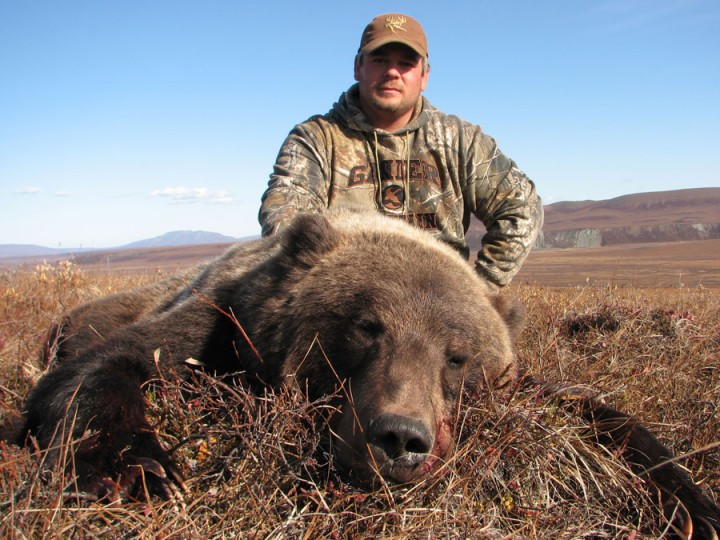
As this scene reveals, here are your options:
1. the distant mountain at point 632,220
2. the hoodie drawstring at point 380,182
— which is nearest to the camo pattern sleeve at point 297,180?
the hoodie drawstring at point 380,182

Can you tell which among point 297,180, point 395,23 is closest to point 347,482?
point 297,180

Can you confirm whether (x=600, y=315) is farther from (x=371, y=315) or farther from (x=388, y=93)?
(x=371, y=315)

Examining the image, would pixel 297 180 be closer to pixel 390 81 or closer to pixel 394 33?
pixel 390 81

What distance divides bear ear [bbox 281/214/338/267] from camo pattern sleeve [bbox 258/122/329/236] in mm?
1319

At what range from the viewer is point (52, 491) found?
189 centimetres

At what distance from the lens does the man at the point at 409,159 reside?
17.4 ft

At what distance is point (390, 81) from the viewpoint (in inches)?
209

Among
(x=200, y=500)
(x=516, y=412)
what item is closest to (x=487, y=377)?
(x=516, y=412)

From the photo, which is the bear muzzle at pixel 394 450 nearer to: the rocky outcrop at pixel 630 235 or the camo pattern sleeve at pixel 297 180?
the camo pattern sleeve at pixel 297 180

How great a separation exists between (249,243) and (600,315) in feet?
9.79

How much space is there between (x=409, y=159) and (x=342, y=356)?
315cm

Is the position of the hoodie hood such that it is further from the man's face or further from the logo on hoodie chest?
the logo on hoodie chest

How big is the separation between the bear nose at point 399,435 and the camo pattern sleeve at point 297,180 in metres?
2.49

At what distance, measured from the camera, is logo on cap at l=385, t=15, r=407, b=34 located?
5.36 meters
